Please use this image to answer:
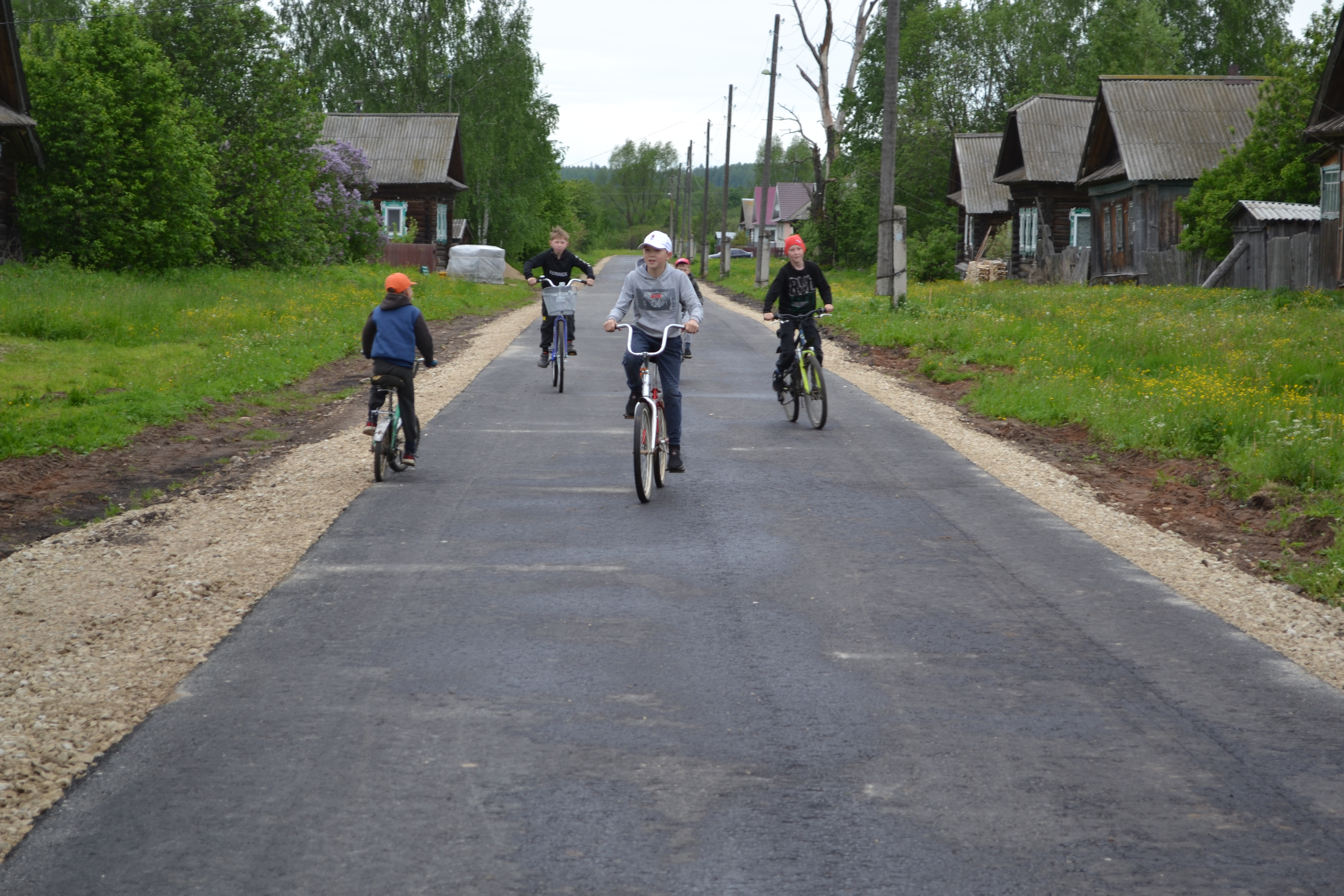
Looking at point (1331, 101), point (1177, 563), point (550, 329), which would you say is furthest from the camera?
point (1331, 101)

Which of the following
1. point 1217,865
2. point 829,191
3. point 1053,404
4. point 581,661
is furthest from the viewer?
point 829,191

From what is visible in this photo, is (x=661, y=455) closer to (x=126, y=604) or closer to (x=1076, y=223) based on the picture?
(x=126, y=604)

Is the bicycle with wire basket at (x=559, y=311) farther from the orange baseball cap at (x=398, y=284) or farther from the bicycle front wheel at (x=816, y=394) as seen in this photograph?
the orange baseball cap at (x=398, y=284)

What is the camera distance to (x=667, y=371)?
8.75m

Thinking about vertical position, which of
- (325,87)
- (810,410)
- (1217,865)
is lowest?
(1217,865)

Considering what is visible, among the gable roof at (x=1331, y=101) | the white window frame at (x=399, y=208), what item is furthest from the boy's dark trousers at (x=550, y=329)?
the white window frame at (x=399, y=208)

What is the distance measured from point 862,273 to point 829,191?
5.59 meters

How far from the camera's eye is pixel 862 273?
164 ft

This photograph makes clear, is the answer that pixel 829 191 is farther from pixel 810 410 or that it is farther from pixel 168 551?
pixel 168 551

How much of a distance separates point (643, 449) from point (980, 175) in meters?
45.6

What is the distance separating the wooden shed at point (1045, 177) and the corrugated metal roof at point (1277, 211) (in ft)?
39.4

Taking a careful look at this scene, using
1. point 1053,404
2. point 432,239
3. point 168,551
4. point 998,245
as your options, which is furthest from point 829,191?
point 168,551

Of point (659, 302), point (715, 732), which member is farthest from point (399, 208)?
point (715, 732)

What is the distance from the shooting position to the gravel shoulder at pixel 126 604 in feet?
13.5
